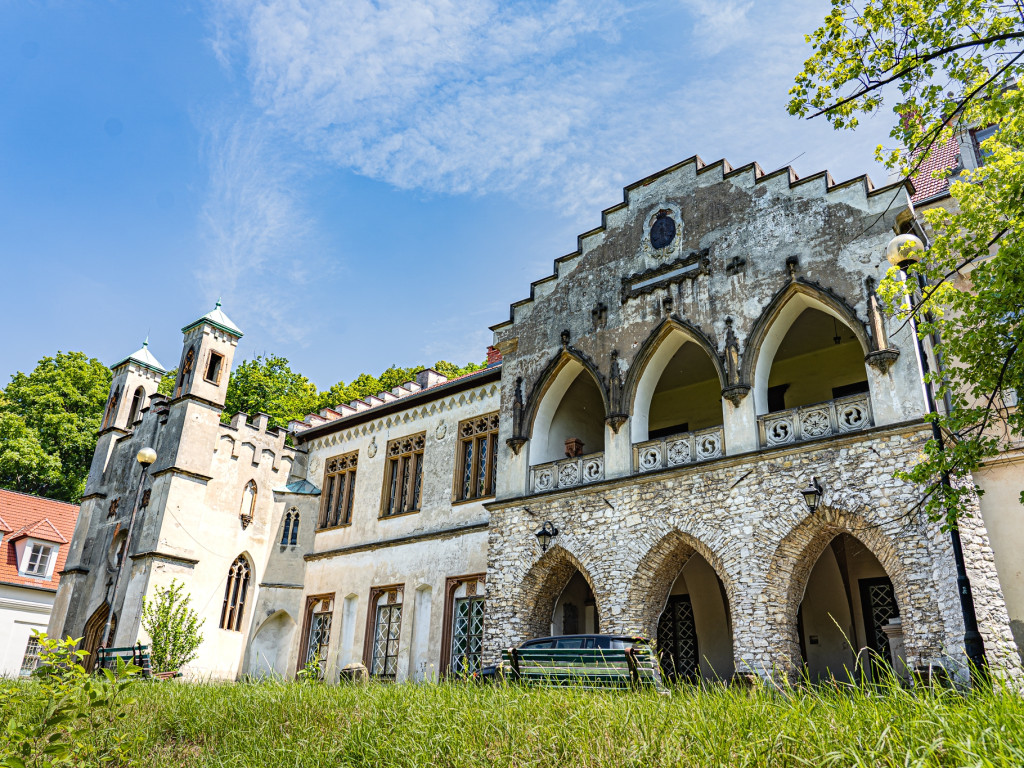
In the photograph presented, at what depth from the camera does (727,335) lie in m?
15.6

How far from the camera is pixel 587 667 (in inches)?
474

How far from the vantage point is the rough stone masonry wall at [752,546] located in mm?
12203

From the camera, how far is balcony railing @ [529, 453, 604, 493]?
Result: 17.1 metres

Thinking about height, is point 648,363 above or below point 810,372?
below

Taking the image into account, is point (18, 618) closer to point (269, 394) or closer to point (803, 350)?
point (269, 394)

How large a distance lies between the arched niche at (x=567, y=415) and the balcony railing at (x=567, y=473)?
14.9 inches

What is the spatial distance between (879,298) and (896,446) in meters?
2.68

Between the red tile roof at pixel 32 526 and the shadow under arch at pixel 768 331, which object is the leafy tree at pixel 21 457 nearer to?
the red tile roof at pixel 32 526

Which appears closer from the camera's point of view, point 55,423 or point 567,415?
point 567,415

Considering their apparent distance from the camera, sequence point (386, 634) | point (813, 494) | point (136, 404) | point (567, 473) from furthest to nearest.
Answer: point (136, 404) → point (386, 634) → point (567, 473) → point (813, 494)

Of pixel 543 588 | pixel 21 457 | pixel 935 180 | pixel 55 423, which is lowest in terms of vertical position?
pixel 543 588

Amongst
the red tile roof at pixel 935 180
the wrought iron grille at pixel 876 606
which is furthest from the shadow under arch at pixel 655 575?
the red tile roof at pixel 935 180

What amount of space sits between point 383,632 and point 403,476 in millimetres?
4449

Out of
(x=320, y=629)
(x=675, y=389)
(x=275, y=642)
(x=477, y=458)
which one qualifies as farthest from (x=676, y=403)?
(x=275, y=642)
